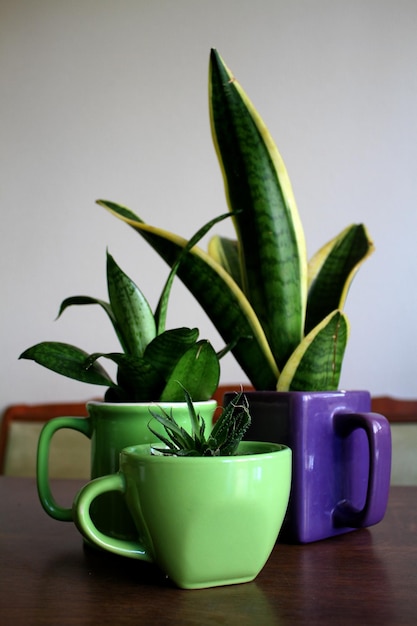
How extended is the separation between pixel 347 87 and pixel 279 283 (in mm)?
1016

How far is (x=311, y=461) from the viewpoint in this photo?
413 mm

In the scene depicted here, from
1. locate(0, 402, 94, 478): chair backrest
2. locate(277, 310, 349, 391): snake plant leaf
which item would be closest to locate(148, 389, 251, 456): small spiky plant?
locate(277, 310, 349, 391): snake plant leaf

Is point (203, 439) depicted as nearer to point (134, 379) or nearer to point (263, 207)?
point (134, 379)

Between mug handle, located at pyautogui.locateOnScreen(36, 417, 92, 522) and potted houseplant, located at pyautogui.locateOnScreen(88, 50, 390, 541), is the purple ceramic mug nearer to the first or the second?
potted houseplant, located at pyautogui.locateOnScreen(88, 50, 390, 541)

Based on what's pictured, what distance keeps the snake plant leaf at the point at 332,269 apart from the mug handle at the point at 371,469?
0.10 metres

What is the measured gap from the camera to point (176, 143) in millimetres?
1397

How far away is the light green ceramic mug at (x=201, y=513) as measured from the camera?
30 cm

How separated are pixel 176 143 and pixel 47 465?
108cm

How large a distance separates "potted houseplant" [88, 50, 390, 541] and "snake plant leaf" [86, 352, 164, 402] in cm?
6

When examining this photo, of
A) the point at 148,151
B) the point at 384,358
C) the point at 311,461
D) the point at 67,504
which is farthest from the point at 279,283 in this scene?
the point at 148,151

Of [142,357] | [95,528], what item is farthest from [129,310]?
[95,528]

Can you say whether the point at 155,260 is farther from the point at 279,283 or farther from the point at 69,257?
the point at 279,283

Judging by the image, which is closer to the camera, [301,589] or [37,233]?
[301,589]

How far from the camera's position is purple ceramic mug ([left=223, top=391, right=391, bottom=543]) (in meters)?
0.41
